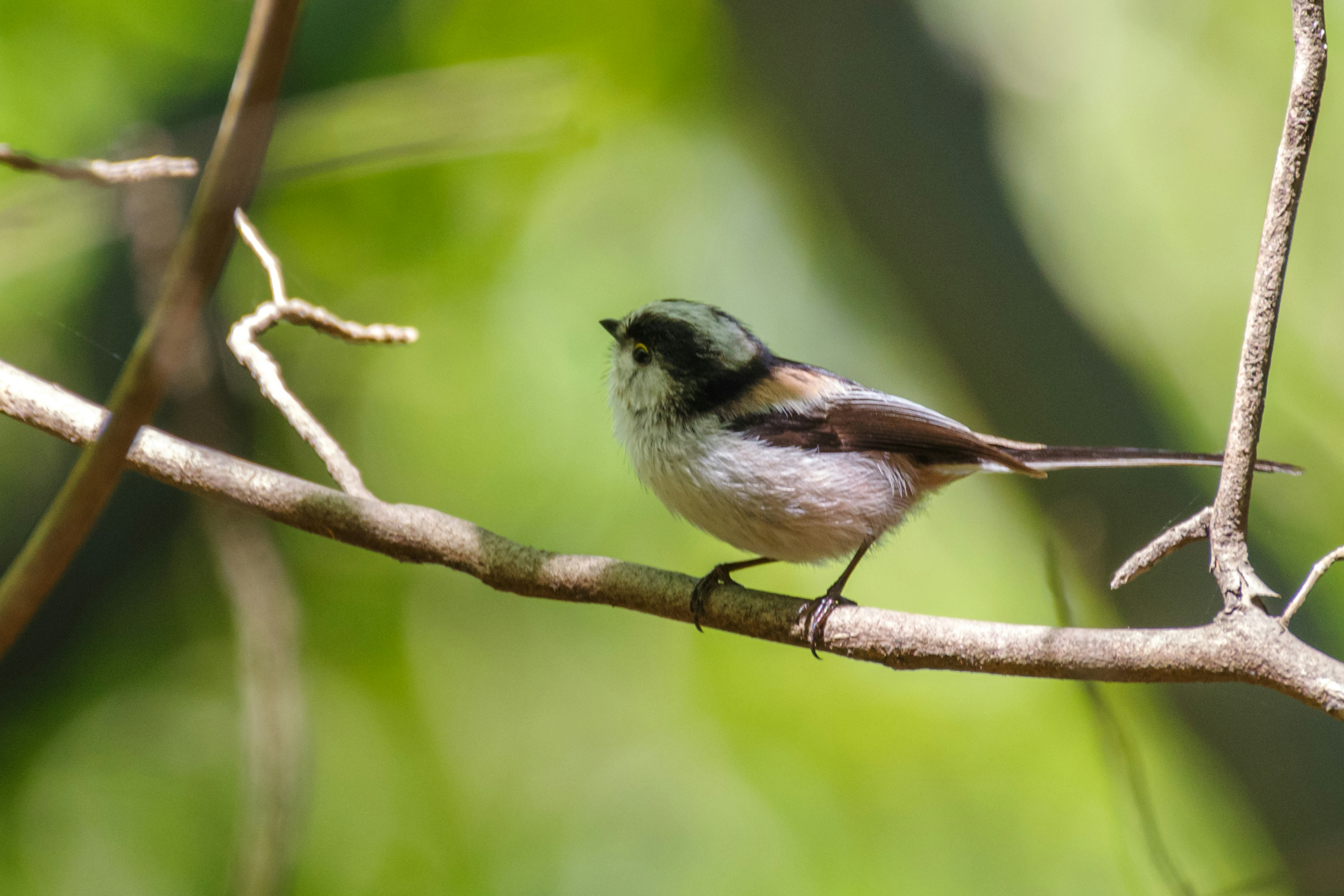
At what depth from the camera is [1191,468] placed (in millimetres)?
2340

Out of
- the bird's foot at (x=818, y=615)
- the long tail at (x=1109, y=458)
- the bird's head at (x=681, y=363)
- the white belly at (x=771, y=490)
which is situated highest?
the long tail at (x=1109, y=458)

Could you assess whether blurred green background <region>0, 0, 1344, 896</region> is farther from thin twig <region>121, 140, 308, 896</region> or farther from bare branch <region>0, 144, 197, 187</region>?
bare branch <region>0, 144, 197, 187</region>

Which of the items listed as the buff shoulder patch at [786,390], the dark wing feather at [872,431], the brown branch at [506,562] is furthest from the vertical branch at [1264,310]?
the buff shoulder patch at [786,390]

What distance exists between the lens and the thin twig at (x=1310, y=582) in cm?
108

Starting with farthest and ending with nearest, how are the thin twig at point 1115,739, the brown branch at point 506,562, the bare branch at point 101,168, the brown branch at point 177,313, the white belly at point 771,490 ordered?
1. the white belly at point 771,490
2. the thin twig at point 1115,739
3. the brown branch at point 506,562
4. the bare branch at point 101,168
5. the brown branch at point 177,313

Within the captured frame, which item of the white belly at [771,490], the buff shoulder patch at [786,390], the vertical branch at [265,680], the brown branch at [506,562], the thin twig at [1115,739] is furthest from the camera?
the buff shoulder patch at [786,390]

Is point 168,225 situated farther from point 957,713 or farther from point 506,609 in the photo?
point 957,713

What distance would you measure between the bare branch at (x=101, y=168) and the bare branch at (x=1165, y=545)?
1.46 meters

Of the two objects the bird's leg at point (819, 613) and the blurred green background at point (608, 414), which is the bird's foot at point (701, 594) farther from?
the blurred green background at point (608, 414)

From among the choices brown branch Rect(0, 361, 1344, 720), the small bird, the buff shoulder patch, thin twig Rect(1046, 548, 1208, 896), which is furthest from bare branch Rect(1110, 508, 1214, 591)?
the buff shoulder patch

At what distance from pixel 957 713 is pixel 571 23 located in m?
3.39

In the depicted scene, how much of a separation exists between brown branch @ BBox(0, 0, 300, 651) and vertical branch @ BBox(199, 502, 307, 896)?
433 millimetres

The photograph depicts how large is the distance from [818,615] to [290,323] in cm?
106

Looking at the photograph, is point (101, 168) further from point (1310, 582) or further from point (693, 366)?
point (1310, 582)
